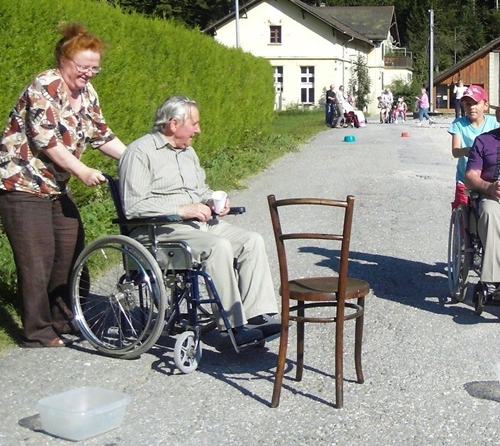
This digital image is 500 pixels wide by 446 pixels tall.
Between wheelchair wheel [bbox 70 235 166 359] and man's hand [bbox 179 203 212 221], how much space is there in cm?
31

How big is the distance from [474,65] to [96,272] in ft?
203

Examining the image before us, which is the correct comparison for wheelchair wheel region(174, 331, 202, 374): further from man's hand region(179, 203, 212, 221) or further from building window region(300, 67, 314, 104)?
building window region(300, 67, 314, 104)

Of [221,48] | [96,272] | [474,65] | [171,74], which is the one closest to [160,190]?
[96,272]

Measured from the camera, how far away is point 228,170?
1554 centimetres

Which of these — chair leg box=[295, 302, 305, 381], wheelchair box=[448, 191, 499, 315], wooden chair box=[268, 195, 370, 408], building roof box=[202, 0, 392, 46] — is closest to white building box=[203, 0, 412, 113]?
building roof box=[202, 0, 392, 46]

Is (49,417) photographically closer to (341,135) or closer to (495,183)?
(495,183)

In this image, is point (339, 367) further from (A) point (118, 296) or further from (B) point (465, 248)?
(B) point (465, 248)

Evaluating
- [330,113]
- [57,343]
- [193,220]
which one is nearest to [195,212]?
[193,220]

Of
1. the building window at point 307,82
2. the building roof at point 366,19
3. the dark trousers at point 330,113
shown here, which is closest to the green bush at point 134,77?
the dark trousers at point 330,113

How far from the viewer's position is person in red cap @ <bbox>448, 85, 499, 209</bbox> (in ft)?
25.0

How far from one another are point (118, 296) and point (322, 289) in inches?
56.2

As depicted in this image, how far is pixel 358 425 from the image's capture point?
461 centimetres

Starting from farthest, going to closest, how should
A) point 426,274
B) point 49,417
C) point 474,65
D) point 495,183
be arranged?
point 474,65, point 426,274, point 495,183, point 49,417

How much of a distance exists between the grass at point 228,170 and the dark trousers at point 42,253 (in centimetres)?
26
